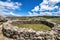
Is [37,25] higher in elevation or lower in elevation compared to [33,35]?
lower

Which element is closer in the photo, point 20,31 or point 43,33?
point 43,33

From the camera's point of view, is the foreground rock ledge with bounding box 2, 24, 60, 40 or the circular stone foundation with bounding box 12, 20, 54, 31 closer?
the foreground rock ledge with bounding box 2, 24, 60, 40

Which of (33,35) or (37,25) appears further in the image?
(37,25)

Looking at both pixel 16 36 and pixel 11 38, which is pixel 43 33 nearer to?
pixel 16 36

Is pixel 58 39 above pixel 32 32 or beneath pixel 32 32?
beneath

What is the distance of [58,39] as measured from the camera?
1313 centimetres

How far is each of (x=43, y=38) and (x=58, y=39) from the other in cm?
171

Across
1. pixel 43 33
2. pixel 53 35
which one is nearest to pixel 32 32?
pixel 43 33

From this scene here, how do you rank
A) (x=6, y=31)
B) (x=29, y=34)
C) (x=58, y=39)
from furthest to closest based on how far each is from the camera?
1. (x=6, y=31)
2. (x=29, y=34)
3. (x=58, y=39)

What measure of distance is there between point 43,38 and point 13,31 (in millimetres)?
4380

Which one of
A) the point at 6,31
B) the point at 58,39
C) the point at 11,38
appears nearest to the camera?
the point at 58,39

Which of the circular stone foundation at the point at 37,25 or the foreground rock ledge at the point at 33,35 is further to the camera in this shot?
the circular stone foundation at the point at 37,25

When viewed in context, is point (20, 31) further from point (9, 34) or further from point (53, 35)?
point (53, 35)

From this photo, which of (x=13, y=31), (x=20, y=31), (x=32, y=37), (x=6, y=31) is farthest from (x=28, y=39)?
(x=6, y=31)
